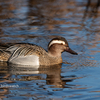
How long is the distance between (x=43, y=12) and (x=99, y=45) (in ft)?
22.6

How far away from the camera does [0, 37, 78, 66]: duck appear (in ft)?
27.5

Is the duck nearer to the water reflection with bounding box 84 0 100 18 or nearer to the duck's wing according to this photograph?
the duck's wing

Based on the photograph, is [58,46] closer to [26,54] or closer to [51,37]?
[26,54]

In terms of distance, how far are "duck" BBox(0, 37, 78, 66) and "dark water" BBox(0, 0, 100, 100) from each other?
0.29 meters

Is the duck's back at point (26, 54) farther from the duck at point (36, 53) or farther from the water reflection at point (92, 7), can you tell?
the water reflection at point (92, 7)

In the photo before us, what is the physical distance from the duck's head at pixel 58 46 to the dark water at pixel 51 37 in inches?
17.9

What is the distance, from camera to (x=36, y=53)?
8352 mm

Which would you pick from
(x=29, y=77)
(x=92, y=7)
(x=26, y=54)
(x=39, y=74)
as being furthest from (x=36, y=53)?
(x=92, y=7)

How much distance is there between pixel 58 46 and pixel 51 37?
9.68 ft

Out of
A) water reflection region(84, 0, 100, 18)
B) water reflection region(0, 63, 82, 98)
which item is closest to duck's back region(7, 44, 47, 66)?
water reflection region(0, 63, 82, 98)

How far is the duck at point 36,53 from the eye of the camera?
8383 millimetres

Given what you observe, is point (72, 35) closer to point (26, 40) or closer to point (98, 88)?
point (26, 40)

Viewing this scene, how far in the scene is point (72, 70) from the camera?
311 inches

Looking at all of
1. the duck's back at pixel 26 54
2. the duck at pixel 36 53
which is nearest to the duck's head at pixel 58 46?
the duck at pixel 36 53
